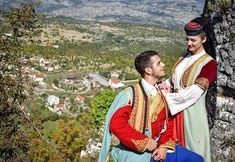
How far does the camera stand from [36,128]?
561 inches

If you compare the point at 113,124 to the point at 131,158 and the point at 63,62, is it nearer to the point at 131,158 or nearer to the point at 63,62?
the point at 131,158

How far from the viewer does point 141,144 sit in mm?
3354

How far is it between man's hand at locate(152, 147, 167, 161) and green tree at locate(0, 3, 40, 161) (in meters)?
10.3

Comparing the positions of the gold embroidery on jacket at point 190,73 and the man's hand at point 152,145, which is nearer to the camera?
the man's hand at point 152,145

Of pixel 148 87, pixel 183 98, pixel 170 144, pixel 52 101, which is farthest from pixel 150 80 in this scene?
pixel 52 101

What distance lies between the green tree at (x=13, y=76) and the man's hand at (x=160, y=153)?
1030cm

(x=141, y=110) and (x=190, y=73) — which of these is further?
(x=190, y=73)

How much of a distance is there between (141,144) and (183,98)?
50cm

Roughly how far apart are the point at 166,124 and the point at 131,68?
321ft

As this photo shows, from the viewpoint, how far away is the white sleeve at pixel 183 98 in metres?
3.45

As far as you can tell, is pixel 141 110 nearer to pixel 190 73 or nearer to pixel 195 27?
pixel 190 73

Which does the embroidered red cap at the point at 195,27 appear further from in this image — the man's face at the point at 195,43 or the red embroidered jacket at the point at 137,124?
the red embroidered jacket at the point at 137,124

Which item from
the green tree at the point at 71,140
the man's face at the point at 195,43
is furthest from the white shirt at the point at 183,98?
the green tree at the point at 71,140

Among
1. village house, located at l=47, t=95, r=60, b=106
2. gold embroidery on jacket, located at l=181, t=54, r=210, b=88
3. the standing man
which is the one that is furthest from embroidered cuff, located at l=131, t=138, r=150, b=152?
village house, located at l=47, t=95, r=60, b=106
